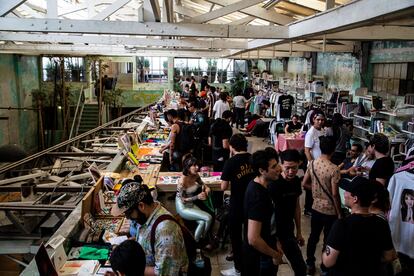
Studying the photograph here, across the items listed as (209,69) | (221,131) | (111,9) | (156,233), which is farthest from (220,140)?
(209,69)

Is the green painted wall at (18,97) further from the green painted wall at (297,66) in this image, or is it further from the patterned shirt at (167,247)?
the patterned shirt at (167,247)

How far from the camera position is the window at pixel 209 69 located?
26.2m

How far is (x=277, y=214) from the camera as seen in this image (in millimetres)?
3762

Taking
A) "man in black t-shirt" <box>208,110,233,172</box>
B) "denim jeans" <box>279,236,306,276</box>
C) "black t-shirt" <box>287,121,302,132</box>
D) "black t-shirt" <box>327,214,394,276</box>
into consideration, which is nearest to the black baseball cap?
"black t-shirt" <box>327,214,394,276</box>

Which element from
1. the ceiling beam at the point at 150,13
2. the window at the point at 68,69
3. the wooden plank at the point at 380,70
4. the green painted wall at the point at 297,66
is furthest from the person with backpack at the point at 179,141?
the window at the point at 68,69

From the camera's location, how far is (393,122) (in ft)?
29.3

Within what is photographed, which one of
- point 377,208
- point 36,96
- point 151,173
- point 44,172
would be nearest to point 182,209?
point 151,173

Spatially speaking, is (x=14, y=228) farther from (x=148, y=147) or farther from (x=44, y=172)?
(x=148, y=147)

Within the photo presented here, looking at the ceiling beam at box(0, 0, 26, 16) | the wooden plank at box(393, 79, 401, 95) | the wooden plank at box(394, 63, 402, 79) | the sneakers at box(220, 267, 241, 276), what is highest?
the ceiling beam at box(0, 0, 26, 16)

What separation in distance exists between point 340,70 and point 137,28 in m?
8.10

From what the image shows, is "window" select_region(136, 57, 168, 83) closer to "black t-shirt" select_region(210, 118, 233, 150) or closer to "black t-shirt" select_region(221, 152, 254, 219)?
"black t-shirt" select_region(210, 118, 233, 150)

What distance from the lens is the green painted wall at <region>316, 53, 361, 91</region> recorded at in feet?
35.3

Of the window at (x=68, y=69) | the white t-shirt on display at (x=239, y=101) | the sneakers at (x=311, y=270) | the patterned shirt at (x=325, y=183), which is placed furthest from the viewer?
the window at (x=68, y=69)

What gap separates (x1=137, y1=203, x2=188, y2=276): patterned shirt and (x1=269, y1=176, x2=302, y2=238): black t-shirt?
4.61ft
